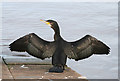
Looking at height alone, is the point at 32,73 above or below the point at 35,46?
below

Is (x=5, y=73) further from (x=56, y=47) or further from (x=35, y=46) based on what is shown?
(x=56, y=47)

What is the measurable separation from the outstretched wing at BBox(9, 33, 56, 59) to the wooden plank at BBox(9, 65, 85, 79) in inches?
12.4

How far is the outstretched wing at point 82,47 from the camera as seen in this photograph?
6.15 m

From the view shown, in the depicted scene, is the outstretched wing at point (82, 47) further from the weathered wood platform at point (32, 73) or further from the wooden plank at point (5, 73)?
the wooden plank at point (5, 73)

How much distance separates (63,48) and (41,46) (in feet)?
1.28

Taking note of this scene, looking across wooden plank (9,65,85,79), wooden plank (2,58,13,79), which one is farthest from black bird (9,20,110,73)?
wooden plank (2,58,13,79)

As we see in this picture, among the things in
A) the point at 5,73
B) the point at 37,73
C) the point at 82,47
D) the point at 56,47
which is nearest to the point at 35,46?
the point at 56,47

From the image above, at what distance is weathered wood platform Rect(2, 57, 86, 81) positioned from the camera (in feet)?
19.4

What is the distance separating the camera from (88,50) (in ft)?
20.4

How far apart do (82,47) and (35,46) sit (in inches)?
32.9

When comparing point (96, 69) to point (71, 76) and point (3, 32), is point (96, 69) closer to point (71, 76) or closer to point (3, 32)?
point (71, 76)

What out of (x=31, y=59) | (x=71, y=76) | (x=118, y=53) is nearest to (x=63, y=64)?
(x=71, y=76)

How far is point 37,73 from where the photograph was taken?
242 inches

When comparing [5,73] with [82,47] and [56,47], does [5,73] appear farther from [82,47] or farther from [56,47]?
[82,47]
